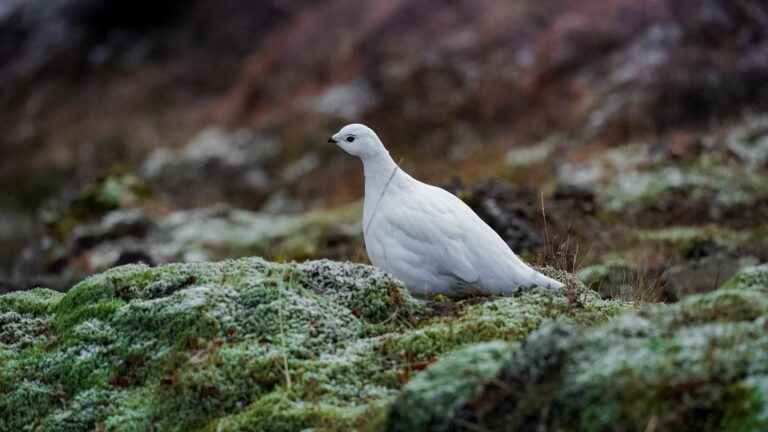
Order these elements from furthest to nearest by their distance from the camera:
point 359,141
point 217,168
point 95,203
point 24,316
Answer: point 217,168, point 95,203, point 359,141, point 24,316

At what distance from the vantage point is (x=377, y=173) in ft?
30.4

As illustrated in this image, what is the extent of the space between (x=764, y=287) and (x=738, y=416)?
1.98 m

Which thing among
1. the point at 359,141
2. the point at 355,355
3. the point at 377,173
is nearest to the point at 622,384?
the point at 355,355

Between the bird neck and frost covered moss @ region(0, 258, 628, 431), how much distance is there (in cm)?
149

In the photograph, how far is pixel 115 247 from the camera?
20.9 metres

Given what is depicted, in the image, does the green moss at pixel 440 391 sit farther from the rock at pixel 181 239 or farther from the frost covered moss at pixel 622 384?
the rock at pixel 181 239

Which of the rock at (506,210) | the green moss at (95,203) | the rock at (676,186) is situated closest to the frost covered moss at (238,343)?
the rock at (506,210)

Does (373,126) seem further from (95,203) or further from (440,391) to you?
(440,391)

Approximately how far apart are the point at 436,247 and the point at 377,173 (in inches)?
49.7

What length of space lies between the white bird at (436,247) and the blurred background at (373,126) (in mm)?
1097

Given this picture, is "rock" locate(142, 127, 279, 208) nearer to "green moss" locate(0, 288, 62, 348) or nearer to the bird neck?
the bird neck

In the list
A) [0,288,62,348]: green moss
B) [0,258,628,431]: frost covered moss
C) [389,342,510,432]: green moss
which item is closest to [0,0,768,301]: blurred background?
[0,258,628,431]: frost covered moss

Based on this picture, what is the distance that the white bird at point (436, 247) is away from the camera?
26.5ft

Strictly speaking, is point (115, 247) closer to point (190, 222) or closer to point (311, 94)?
point (190, 222)
